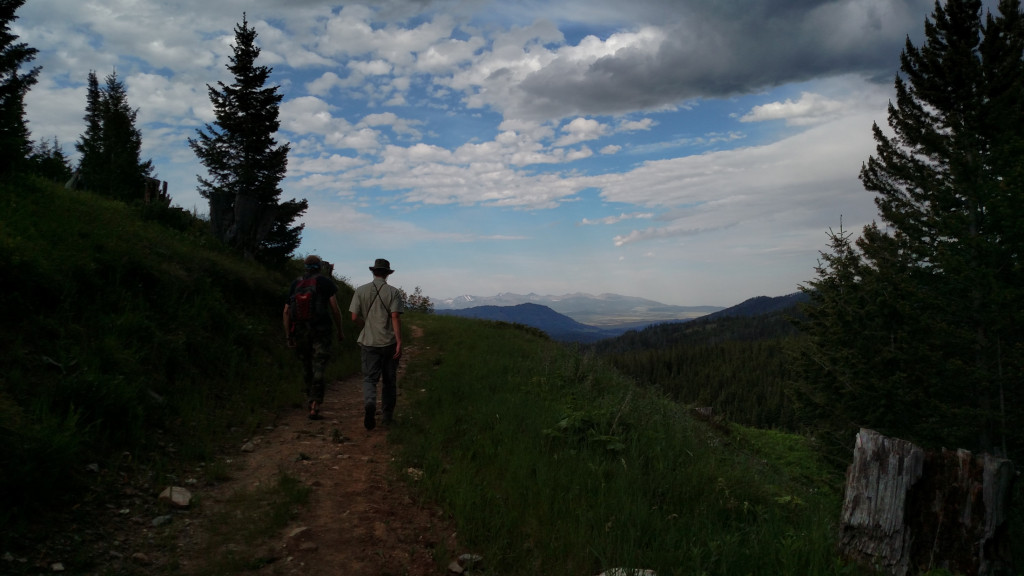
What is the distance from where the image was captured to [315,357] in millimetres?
8141

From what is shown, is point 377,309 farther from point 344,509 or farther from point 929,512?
point 929,512

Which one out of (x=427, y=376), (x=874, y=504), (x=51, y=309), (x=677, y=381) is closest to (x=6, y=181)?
(x=51, y=309)

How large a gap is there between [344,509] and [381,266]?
4.08m

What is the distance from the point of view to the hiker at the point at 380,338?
7629 mm

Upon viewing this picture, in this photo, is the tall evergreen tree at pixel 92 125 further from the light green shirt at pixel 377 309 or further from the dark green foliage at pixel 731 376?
the dark green foliage at pixel 731 376

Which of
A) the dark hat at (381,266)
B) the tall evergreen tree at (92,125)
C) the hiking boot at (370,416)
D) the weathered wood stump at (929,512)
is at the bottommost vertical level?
the hiking boot at (370,416)

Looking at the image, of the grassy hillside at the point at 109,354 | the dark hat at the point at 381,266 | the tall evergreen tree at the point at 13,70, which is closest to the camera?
the grassy hillside at the point at 109,354

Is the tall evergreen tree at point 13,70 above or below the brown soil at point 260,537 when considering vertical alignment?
above

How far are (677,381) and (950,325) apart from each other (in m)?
94.2

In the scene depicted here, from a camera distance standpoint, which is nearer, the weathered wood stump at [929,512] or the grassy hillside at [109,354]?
the weathered wood stump at [929,512]

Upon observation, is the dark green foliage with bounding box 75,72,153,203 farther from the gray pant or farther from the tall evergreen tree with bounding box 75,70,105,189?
the gray pant

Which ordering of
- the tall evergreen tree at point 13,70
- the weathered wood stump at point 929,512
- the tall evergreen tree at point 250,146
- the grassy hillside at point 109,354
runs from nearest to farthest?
the weathered wood stump at point 929,512, the grassy hillside at point 109,354, the tall evergreen tree at point 13,70, the tall evergreen tree at point 250,146

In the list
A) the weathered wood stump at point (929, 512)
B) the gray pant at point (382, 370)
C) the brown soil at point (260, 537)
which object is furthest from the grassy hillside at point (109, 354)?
the weathered wood stump at point (929, 512)

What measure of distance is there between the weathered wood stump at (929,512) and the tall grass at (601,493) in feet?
1.13
